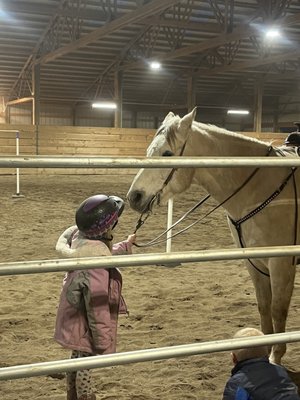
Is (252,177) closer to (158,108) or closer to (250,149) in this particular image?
(250,149)

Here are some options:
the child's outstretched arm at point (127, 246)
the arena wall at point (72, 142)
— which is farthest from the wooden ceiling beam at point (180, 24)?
the child's outstretched arm at point (127, 246)

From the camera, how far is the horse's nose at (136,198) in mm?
2656

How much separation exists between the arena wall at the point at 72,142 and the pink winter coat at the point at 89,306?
12.4 meters

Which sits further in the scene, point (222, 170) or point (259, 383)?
point (222, 170)

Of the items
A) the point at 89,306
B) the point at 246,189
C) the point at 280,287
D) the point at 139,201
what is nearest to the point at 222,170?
the point at 246,189

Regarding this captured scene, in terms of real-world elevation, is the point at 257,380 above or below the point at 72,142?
below

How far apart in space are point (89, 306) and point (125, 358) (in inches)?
28.6

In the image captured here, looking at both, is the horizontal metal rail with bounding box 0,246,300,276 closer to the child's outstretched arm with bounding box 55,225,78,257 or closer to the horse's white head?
the child's outstretched arm with bounding box 55,225,78,257

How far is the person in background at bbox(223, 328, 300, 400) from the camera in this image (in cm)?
175

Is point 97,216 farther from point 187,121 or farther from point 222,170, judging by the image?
point 222,170

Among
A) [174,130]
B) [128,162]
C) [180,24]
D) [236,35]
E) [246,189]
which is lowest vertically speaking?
[246,189]

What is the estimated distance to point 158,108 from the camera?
26031mm

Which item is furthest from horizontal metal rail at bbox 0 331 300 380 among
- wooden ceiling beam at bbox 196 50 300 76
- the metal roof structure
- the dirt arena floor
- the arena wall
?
wooden ceiling beam at bbox 196 50 300 76

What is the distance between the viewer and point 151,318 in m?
3.95
